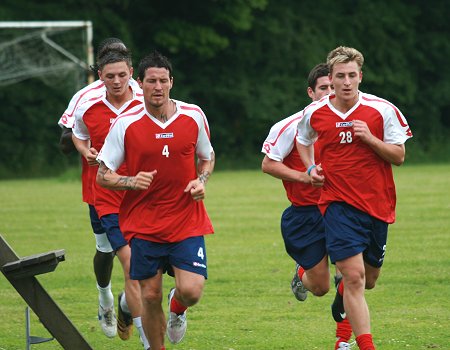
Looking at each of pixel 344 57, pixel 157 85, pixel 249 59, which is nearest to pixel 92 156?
pixel 157 85

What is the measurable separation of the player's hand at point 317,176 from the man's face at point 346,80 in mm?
552

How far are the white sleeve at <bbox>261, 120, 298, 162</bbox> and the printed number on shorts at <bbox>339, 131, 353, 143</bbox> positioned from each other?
1.15 meters

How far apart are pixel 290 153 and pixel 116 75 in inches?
64.4

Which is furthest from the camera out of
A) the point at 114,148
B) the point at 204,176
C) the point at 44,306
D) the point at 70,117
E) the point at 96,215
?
the point at 70,117

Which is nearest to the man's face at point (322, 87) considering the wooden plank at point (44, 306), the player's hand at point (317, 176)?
the player's hand at point (317, 176)

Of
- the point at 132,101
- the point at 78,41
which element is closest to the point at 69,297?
the point at 132,101

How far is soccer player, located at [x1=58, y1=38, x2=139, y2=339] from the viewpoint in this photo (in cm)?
938

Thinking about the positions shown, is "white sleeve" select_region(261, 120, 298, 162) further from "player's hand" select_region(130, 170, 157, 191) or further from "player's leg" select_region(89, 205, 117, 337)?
"player's hand" select_region(130, 170, 157, 191)

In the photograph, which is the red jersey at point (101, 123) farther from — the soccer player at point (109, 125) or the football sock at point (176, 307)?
the football sock at point (176, 307)

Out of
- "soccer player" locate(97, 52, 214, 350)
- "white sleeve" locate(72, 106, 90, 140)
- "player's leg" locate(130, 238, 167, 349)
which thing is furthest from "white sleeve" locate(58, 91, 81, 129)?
"player's leg" locate(130, 238, 167, 349)

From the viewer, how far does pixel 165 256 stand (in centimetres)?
791

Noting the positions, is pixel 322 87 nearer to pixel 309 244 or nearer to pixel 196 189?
pixel 309 244

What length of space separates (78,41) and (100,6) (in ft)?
26.7

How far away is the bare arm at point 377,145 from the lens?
25.7ft
